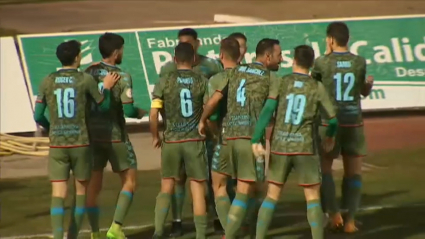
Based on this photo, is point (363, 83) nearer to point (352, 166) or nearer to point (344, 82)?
Result: point (344, 82)

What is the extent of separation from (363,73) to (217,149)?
→ 77.6 inches

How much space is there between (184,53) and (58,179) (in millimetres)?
1929

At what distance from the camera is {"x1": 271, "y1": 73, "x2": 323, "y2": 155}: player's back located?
A: 942 centimetres

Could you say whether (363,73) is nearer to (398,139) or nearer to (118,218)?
(118,218)

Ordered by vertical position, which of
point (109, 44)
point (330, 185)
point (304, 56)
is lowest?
point (330, 185)

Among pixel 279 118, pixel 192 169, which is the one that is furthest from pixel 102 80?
pixel 279 118

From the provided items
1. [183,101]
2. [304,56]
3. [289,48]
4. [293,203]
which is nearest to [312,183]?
[304,56]

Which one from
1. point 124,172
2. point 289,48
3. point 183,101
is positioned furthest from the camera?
point 289,48

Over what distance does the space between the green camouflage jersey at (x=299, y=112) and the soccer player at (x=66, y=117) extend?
1.95m

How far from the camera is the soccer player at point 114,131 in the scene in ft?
33.4

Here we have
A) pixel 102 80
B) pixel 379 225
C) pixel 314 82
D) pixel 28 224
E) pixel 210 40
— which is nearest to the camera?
pixel 314 82

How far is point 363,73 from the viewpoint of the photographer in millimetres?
10594

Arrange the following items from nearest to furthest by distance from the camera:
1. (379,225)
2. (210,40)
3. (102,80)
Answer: (102,80), (379,225), (210,40)

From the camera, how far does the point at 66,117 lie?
9734 mm
